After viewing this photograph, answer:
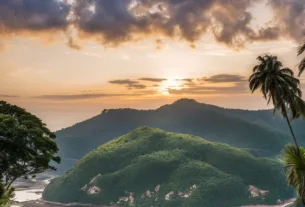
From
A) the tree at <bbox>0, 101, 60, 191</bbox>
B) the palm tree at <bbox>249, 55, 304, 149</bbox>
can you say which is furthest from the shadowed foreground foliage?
the palm tree at <bbox>249, 55, 304, 149</bbox>

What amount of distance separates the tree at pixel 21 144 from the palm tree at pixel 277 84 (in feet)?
120

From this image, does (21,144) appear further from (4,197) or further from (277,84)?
(277,84)

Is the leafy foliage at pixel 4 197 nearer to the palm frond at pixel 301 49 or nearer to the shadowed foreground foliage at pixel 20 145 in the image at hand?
the shadowed foreground foliage at pixel 20 145

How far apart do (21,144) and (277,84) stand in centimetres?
4142

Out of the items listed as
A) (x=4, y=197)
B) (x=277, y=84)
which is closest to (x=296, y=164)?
(x=277, y=84)

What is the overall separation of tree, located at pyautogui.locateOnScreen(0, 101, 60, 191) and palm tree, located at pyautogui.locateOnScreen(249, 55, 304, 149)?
3651cm

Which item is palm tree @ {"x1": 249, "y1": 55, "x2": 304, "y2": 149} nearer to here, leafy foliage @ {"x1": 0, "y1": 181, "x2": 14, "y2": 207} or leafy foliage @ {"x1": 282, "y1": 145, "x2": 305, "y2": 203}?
leafy foliage @ {"x1": 282, "y1": 145, "x2": 305, "y2": 203}

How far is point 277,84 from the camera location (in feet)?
191

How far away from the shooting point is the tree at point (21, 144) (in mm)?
57344

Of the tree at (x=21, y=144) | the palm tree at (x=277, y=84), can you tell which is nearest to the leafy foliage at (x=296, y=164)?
the palm tree at (x=277, y=84)

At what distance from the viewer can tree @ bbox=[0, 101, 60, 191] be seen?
188 feet

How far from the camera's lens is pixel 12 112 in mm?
69875

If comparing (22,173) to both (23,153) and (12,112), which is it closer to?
(23,153)

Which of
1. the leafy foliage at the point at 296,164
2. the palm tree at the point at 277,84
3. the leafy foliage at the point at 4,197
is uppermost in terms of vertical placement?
the palm tree at the point at 277,84
